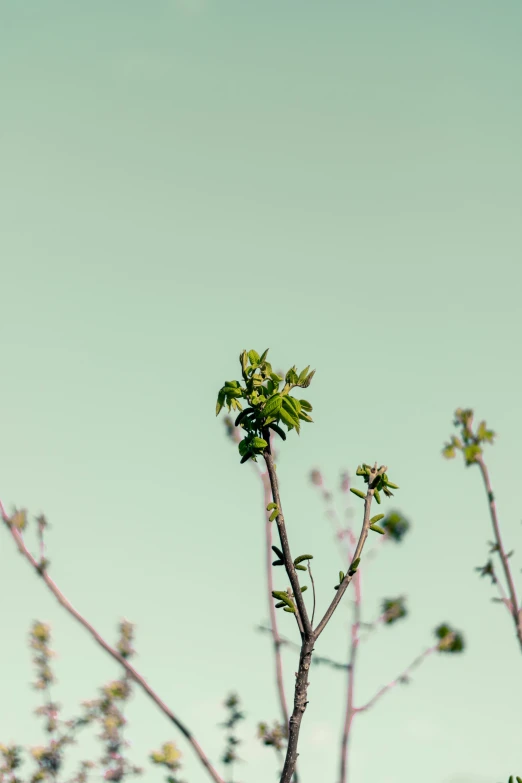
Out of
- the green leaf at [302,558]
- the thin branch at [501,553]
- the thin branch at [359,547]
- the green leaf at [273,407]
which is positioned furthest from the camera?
the thin branch at [501,553]

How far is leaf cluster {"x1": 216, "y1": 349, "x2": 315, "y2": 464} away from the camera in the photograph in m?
2.88

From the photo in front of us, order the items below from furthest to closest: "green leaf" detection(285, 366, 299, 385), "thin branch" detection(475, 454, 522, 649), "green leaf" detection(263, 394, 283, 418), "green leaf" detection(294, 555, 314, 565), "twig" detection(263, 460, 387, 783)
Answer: "thin branch" detection(475, 454, 522, 649) < "green leaf" detection(285, 366, 299, 385) < "green leaf" detection(263, 394, 283, 418) < "green leaf" detection(294, 555, 314, 565) < "twig" detection(263, 460, 387, 783)

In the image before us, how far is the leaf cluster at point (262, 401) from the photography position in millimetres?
Result: 2885

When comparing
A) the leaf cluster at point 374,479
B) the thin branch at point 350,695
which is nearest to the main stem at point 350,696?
the thin branch at point 350,695

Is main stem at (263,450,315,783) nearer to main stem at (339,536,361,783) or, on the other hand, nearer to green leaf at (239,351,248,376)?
green leaf at (239,351,248,376)

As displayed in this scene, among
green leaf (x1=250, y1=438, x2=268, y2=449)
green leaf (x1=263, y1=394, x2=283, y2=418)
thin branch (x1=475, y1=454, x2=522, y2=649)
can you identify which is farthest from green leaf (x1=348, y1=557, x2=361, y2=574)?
thin branch (x1=475, y1=454, x2=522, y2=649)

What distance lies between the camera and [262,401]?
9.70ft

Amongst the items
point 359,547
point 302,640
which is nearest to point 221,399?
point 359,547

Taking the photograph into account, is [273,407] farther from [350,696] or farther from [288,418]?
[350,696]

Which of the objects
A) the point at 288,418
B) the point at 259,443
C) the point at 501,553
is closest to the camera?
the point at 259,443

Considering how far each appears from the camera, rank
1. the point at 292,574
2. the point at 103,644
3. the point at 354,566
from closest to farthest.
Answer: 1. the point at 292,574
2. the point at 354,566
3. the point at 103,644

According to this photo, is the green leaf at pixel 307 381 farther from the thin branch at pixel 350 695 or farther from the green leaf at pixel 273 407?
the thin branch at pixel 350 695

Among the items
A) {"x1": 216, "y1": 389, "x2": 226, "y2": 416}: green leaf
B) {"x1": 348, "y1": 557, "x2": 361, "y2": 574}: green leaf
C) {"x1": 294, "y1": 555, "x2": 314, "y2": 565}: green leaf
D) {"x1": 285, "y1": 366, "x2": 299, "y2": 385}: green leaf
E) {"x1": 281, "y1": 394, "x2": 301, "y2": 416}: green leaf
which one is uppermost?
{"x1": 285, "y1": 366, "x2": 299, "y2": 385}: green leaf

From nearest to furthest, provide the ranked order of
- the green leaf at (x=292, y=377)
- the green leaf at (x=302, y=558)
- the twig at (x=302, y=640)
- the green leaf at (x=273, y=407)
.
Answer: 1. the twig at (x=302, y=640)
2. the green leaf at (x=302, y=558)
3. the green leaf at (x=273, y=407)
4. the green leaf at (x=292, y=377)
